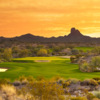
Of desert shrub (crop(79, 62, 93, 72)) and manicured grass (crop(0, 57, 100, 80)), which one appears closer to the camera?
manicured grass (crop(0, 57, 100, 80))

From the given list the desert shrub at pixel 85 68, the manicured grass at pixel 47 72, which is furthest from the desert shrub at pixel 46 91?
the desert shrub at pixel 85 68

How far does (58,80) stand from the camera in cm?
3017

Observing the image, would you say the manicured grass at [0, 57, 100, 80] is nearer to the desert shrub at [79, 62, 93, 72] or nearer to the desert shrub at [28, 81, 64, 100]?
the desert shrub at [79, 62, 93, 72]

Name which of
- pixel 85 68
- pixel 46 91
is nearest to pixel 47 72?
pixel 85 68

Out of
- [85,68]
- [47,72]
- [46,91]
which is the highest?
[46,91]

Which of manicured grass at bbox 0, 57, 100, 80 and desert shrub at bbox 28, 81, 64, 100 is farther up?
desert shrub at bbox 28, 81, 64, 100

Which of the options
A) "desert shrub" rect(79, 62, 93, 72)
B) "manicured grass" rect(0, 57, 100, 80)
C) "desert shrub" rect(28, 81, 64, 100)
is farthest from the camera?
"desert shrub" rect(79, 62, 93, 72)

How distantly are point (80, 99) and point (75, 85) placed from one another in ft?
42.0

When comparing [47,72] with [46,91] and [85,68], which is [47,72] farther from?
[46,91]

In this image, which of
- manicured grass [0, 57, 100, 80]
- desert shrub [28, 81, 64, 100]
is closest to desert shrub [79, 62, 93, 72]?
manicured grass [0, 57, 100, 80]

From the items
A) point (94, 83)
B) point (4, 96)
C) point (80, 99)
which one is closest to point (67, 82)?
point (94, 83)

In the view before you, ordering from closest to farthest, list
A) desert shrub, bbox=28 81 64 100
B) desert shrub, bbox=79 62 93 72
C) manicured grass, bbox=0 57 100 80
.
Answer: desert shrub, bbox=28 81 64 100
manicured grass, bbox=0 57 100 80
desert shrub, bbox=79 62 93 72

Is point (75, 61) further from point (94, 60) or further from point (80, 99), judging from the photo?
point (80, 99)

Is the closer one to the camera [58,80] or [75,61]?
[58,80]
